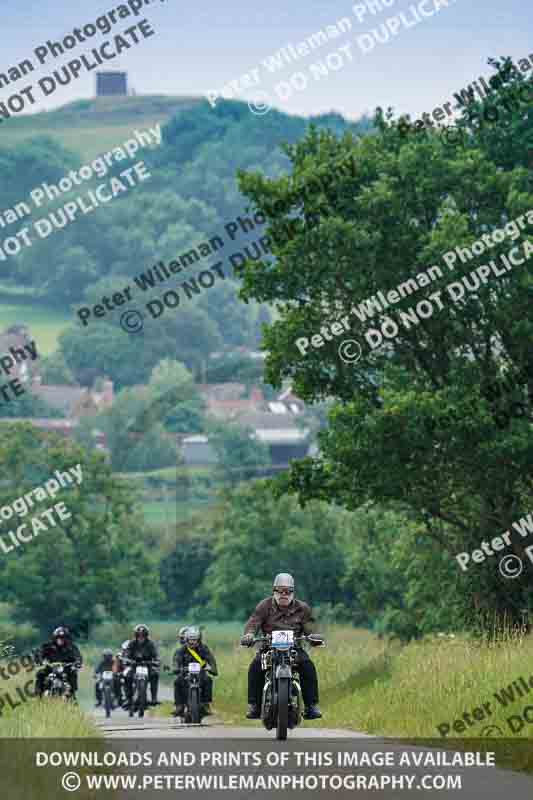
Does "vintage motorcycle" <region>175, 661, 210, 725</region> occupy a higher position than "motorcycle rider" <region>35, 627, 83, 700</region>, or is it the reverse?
"motorcycle rider" <region>35, 627, 83, 700</region>

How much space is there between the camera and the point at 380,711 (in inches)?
869

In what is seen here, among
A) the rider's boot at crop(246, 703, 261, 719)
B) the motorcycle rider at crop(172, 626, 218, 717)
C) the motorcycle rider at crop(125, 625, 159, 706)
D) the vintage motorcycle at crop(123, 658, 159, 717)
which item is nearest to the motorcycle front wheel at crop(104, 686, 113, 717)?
the vintage motorcycle at crop(123, 658, 159, 717)

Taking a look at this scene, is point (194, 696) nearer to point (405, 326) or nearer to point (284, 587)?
point (284, 587)

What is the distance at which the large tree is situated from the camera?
36.6 meters

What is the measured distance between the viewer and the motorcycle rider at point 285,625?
60.2 feet

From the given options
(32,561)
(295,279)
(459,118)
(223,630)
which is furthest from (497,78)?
(223,630)

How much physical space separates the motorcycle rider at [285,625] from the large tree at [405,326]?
17.6 meters

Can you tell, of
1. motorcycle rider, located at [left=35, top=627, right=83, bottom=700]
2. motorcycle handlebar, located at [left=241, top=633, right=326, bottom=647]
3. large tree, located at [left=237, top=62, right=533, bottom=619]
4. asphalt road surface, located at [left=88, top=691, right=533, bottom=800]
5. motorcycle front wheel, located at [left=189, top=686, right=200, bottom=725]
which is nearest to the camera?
asphalt road surface, located at [left=88, top=691, right=533, bottom=800]

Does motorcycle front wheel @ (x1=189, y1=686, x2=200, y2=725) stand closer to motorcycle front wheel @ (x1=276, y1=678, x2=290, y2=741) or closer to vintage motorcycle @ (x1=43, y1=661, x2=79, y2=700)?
vintage motorcycle @ (x1=43, y1=661, x2=79, y2=700)

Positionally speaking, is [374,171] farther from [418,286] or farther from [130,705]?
[130,705]

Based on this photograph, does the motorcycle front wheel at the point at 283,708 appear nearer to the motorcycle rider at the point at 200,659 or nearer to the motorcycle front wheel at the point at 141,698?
the motorcycle rider at the point at 200,659

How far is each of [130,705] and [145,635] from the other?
2.08 metres

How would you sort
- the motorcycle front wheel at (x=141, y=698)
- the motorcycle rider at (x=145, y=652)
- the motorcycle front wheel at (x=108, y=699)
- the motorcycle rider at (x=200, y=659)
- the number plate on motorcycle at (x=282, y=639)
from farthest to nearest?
the motorcycle front wheel at (x=108, y=699) → the motorcycle front wheel at (x=141, y=698) → the motorcycle rider at (x=145, y=652) → the motorcycle rider at (x=200, y=659) → the number plate on motorcycle at (x=282, y=639)

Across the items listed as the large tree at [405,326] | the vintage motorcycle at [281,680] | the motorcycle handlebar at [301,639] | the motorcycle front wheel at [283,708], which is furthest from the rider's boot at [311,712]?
the large tree at [405,326]
